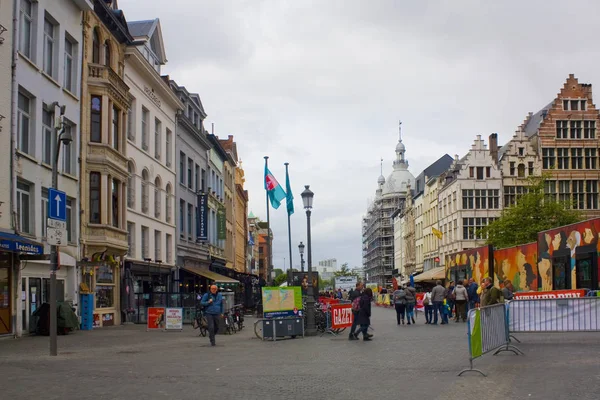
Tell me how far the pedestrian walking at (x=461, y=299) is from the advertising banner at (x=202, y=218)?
76.2ft

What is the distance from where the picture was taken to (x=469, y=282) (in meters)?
32.5

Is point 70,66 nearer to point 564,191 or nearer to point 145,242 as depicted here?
point 145,242

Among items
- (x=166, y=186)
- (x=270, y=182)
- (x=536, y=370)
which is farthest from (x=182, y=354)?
(x=166, y=186)

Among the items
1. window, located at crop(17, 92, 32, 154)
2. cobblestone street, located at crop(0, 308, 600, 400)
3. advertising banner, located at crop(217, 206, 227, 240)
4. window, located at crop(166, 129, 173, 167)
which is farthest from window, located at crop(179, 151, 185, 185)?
cobblestone street, located at crop(0, 308, 600, 400)

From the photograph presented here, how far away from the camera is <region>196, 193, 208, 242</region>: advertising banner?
5256 centimetres

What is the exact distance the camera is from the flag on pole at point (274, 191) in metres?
40.5

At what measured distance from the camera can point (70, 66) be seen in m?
30.4

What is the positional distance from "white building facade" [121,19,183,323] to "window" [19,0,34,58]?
9946 millimetres

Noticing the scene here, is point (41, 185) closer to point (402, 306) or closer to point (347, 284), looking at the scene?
point (402, 306)

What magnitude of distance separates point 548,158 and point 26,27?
2230 inches

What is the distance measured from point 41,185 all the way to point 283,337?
32.2 ft

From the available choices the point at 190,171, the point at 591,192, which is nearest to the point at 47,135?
the point at 190,171

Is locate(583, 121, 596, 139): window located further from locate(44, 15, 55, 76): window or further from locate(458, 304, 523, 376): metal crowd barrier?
locate(458, 304, 523, 376): metal crowd barrier

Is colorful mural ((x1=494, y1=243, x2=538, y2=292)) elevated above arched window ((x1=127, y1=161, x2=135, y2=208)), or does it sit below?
below
